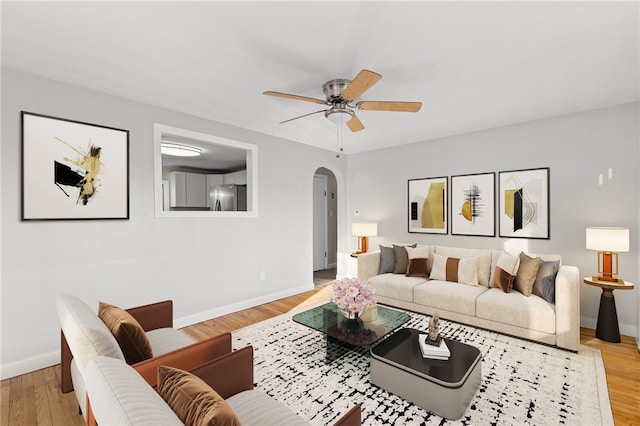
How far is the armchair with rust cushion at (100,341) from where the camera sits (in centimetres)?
138

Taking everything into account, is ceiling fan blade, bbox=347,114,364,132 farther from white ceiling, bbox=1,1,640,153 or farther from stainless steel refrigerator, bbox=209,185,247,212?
stainless steel refrigerator, bbox=209,185,247,212

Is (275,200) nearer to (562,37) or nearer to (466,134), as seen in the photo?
(466,134)

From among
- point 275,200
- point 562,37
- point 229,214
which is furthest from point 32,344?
point 562,37

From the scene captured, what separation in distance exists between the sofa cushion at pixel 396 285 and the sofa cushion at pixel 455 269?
0.22 meters

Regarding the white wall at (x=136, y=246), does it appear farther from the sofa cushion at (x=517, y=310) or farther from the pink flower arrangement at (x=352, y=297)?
the sofa cushion at (x=517, y=310)

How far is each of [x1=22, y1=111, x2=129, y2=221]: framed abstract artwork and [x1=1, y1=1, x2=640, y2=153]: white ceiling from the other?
442mm

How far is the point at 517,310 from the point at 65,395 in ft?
13.2

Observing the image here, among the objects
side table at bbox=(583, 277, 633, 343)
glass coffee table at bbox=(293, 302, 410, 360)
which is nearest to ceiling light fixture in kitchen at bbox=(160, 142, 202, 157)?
glass coffee table at bbox=(293, 302, 410, 360)

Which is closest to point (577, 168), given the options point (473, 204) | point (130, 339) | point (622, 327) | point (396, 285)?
point (473, 204)

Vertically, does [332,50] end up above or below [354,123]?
above

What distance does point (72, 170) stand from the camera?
9.04ft

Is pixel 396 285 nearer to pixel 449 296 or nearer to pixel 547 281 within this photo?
pixel 449 296

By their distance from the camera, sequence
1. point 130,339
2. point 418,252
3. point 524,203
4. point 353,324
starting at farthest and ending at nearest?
1. point 418,252
2. point 524,203
3. point 353,324
4. point 130,339

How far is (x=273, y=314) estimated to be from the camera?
3.94m
